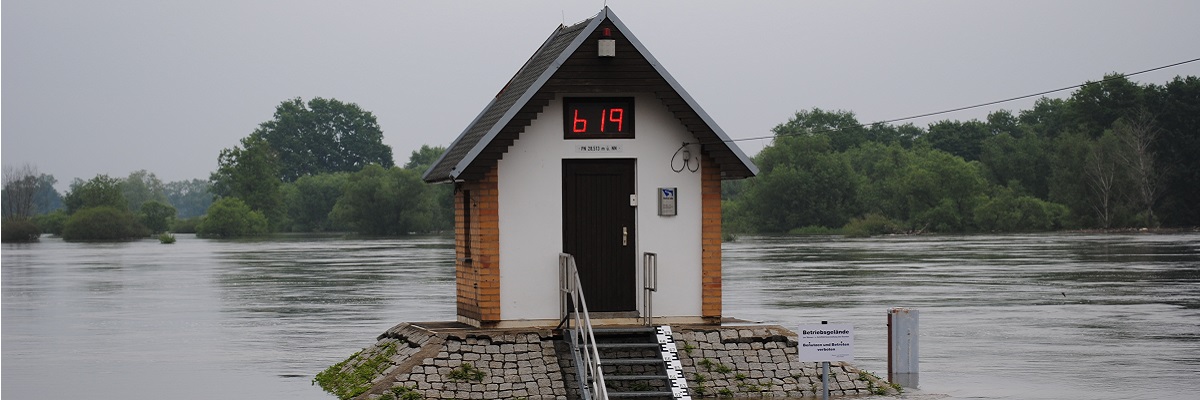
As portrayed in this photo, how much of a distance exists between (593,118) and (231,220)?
133 metres

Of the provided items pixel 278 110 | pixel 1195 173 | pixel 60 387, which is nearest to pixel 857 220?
pixel 1195 173

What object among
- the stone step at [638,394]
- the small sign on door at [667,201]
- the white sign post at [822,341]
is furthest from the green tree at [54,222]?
the white sign post at [822,341]

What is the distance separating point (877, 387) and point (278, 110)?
163925mm

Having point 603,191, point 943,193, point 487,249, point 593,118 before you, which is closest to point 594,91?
point 593,118

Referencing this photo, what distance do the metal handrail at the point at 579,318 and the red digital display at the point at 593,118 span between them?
1.48 m

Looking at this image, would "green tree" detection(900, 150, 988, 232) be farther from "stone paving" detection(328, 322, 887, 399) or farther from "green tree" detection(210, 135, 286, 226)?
"stone paving" detection(328, 322, 887, 399)

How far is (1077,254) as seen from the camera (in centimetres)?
6297

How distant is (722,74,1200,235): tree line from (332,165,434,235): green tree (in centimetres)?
2701

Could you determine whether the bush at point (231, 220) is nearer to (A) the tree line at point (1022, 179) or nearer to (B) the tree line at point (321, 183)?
(B) the tree line at point (321, 183)

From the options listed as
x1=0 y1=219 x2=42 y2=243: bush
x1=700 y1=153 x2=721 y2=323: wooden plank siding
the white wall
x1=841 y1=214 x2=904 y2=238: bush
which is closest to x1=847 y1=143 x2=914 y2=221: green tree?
x1=841 y1=214 x2=904 y2=238: bush

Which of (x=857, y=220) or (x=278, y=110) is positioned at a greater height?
(x=278, y=110)

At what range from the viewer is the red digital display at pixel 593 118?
59.8 feet

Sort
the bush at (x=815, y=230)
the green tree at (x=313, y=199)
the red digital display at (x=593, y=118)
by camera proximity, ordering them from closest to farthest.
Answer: the red digital display at (x=593, y=118) → the bush at (x=815, y=230) → the green tree at (x=313, y=199)

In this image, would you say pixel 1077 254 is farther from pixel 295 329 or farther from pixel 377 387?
pixel 377 387
